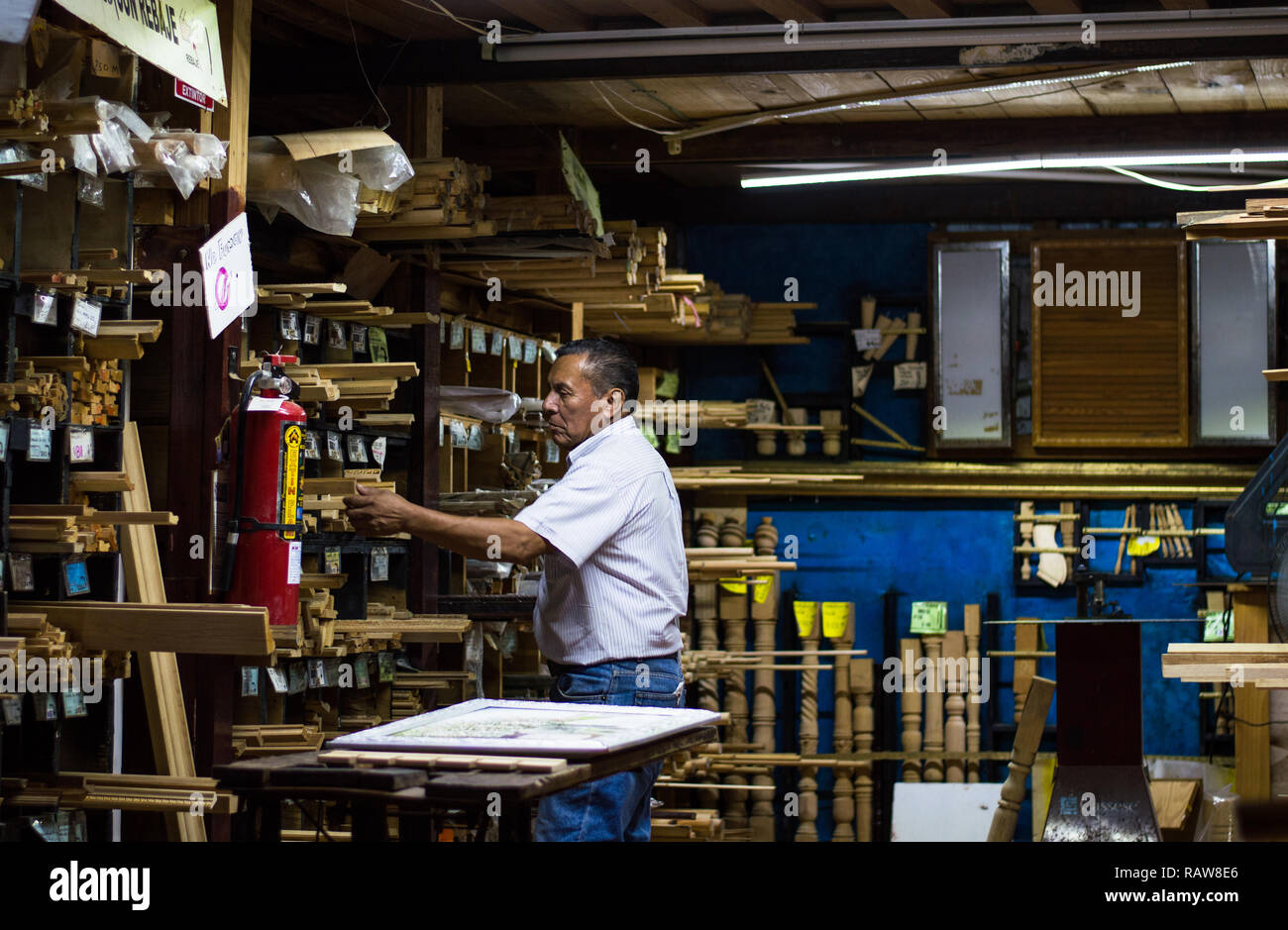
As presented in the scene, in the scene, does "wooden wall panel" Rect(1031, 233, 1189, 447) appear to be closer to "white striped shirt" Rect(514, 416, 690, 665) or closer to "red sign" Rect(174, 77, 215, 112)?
"white striped shirt" Rect(514, 416, 690, 665)

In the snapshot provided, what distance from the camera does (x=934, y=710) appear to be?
10250mm

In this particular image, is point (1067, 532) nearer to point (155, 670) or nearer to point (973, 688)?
point (973, 688)

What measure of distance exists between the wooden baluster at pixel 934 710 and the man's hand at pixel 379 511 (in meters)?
6.59

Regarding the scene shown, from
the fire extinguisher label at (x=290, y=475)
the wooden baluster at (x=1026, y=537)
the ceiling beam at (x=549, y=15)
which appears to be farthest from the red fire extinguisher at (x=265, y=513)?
the wooden baluster at (x=1026, y=537)

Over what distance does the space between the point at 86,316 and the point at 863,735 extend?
7215mm

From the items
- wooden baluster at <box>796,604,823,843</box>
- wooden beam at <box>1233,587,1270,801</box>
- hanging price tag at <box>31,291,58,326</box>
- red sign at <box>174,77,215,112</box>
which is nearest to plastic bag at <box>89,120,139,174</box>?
hanging price tag at <box>31,291,58,326</box>

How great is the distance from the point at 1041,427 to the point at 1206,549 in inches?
52.8

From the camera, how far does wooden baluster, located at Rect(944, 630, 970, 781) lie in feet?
33.3

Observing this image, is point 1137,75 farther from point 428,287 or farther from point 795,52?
point 428,287

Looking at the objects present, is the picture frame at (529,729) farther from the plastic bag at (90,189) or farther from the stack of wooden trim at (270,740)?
the plastic bag at (90,189)

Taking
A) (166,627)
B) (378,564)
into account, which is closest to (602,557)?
(166,627)

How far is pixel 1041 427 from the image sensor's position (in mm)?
10414

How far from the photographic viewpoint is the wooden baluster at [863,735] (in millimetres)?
10258
